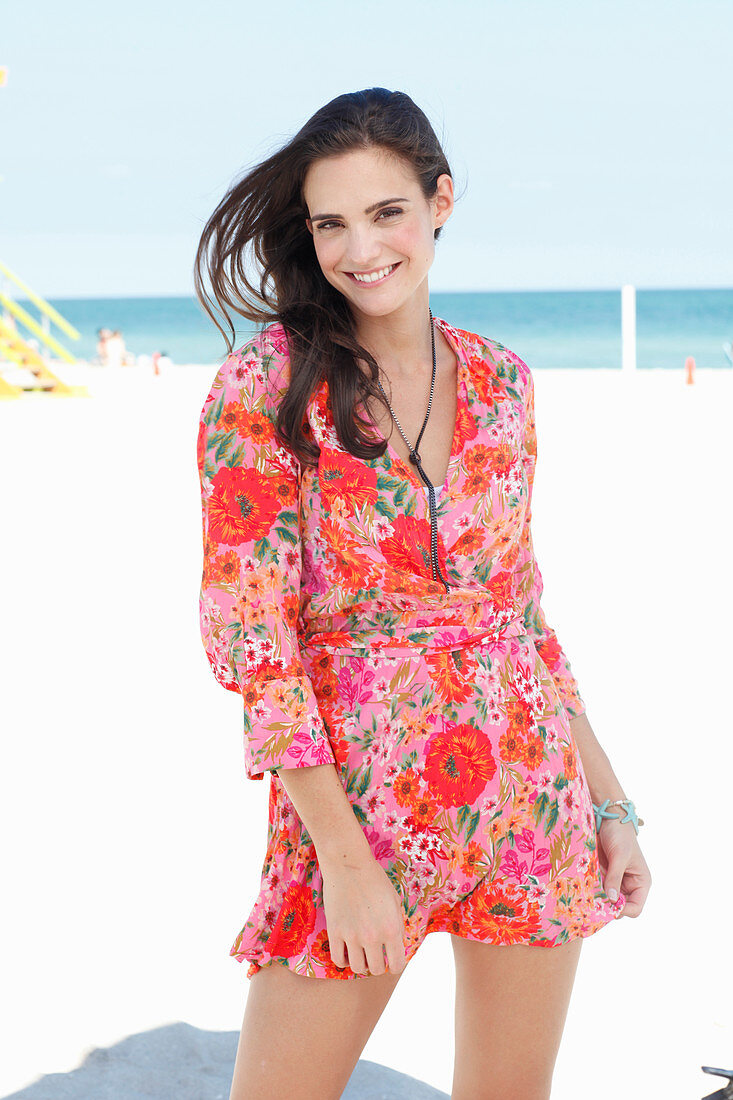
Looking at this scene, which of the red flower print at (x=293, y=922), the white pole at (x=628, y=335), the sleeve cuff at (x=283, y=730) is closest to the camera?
the sleeve cuff at (x=283, y=730)

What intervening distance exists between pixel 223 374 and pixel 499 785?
0.65m

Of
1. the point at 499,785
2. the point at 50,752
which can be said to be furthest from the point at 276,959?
the point at 50,752

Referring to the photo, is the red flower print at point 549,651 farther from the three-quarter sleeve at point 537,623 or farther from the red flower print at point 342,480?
the red flower print at point 342,480

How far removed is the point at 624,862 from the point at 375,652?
54 cm

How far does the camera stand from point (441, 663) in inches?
61.5

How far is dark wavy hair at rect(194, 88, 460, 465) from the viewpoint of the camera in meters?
1.53

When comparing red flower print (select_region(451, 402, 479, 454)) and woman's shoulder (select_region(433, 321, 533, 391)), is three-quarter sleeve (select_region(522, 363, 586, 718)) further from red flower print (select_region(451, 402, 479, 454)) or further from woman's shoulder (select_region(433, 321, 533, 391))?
red flower print (select_region(451, 402, 479, 454))

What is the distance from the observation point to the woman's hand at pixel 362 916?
1469mm

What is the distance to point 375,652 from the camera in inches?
61.6

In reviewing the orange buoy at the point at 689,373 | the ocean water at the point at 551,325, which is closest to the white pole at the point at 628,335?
the orange buoy at the point at 689,373

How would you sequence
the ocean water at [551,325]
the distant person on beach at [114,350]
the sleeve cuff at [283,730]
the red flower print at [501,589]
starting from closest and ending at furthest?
the sleeve cuff at [283,730], the red flower print at [501,589], the distant person on beach at [114,350], the ocean water at [551,325]

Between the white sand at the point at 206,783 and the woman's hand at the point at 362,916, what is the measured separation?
131 centimetres

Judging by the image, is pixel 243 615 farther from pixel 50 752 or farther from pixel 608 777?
pixel 50 752

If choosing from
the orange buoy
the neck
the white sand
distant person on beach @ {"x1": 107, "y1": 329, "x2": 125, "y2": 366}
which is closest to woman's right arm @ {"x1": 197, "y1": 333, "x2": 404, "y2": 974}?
the neck
